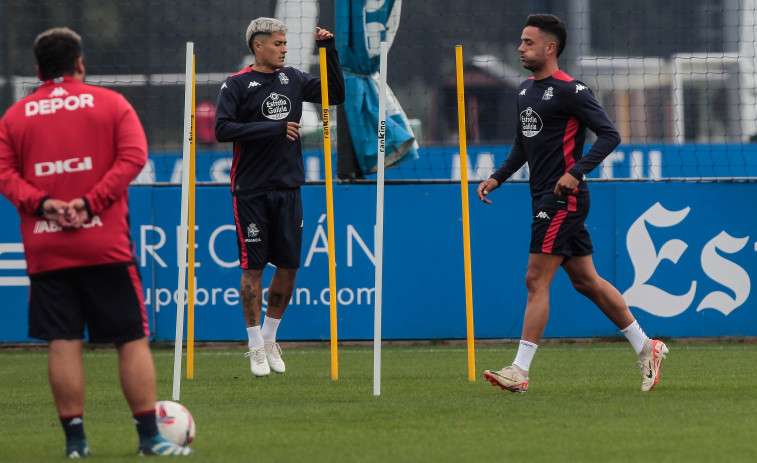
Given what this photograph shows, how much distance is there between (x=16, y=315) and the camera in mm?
10195

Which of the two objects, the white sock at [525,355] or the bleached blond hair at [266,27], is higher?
the bleached blond hair at [266,27]

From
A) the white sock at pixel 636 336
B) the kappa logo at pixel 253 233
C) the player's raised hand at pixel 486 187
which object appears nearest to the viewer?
the white sock at pixel 636 336

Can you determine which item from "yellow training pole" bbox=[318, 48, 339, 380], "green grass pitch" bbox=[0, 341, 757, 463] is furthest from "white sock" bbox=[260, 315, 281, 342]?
"yellow training pole" bbox=[318, 48, 339, 380]

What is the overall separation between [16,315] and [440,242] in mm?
3551

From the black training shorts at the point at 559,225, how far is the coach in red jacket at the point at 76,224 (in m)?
2.58

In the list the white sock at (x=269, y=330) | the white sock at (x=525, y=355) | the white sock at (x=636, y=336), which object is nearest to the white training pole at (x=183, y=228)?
the white sock at (x=269, y=330)

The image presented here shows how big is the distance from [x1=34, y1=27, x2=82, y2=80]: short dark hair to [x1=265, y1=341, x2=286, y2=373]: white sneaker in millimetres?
3515

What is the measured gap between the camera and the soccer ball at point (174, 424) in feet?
15.8

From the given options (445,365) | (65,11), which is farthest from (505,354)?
(65,11)

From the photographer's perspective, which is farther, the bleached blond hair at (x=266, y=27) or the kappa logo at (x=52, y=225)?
the bleached blond hair at (x=266, y=27)

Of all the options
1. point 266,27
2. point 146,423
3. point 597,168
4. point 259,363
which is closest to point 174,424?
point 146,423

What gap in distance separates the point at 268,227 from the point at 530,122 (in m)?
2.09

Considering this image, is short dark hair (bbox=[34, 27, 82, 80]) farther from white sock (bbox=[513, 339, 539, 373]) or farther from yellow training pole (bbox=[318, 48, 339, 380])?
white sock (bbox=[513, 339, 539, 373])

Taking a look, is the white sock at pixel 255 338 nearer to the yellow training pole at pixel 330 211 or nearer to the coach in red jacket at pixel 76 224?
the yellow training pole at pixel 330 211
